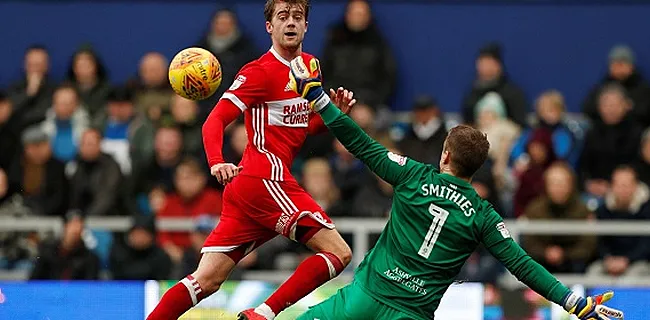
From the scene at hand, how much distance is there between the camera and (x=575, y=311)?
7.41 m

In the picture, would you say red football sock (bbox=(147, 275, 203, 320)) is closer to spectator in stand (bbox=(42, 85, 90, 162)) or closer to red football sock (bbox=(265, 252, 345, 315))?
red football sock (bbox=(265, 252, 345, 315))

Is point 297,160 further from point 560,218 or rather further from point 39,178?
point 560,218

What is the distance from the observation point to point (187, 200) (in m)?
12.8

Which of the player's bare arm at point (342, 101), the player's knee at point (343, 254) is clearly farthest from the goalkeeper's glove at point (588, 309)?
the player's bare arm at point (342, 101)

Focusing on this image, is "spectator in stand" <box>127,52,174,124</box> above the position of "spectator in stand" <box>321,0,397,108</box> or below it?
below

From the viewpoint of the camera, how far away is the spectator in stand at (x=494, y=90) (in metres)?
13.7

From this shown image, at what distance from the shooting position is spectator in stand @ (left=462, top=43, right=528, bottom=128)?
1372 cm

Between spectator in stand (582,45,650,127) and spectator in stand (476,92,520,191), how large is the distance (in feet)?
2.57

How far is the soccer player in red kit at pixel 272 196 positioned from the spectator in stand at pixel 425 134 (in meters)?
4.56

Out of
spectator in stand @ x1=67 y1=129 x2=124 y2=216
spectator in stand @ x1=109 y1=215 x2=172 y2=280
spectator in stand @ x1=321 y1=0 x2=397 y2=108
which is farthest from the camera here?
spectator in stand @ x1=321 y1=0 x2=397 y2=108

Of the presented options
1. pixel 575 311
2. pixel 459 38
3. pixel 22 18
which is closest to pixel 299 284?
pixel 575 311

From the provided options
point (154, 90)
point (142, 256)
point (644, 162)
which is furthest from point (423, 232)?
point (154, 90)

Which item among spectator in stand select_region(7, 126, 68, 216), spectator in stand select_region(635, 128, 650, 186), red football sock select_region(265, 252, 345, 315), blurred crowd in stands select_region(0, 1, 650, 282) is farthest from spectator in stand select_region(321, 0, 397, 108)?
red football sock select_region(265, 252, 345, 315)

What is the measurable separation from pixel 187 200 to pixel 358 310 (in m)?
5.49
